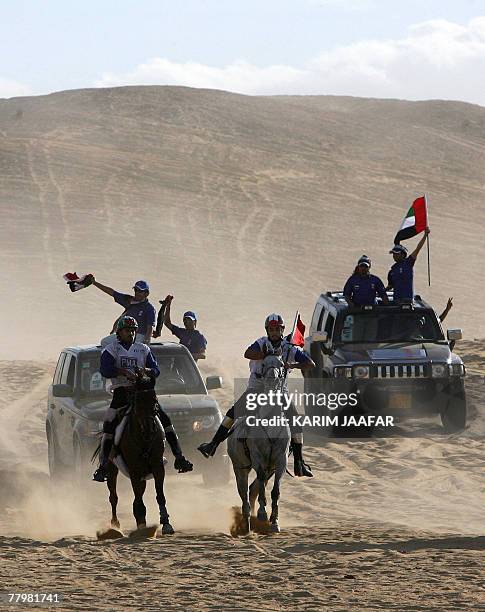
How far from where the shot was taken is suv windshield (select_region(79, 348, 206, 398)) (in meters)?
15.2

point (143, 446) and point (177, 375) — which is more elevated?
point (177, 375)

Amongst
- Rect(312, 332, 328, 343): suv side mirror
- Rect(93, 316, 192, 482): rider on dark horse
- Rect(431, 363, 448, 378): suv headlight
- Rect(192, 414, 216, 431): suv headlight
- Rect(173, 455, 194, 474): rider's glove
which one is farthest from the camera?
Rect(431, 363, 448, 378): suv headlight

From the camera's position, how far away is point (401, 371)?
736 inches

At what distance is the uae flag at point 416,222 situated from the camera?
22969 mm

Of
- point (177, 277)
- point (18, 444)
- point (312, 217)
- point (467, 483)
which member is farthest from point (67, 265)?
point (467, 483)

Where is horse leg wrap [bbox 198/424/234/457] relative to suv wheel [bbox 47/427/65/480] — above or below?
above

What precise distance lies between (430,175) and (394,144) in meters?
13.5

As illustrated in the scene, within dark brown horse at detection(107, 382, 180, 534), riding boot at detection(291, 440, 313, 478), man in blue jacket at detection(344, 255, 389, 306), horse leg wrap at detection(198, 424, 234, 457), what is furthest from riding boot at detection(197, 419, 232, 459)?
man in blue jacket at detection(344, 255, 389, 306)

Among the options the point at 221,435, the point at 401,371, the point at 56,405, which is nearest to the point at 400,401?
the point at 401,371

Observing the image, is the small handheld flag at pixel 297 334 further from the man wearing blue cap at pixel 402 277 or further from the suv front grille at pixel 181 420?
the man wearing blue cap at pixel 402 277

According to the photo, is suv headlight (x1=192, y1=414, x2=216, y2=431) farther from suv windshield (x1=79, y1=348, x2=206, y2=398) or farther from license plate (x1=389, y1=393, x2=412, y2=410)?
license plate (x1=389, y1=393, x2=412, y2=410)

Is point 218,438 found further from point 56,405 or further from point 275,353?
point 56,405

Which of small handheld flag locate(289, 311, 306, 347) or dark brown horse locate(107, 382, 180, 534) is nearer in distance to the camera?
dark brown horse locate(107, 382, 180, 534)

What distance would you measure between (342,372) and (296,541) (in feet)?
24.6
